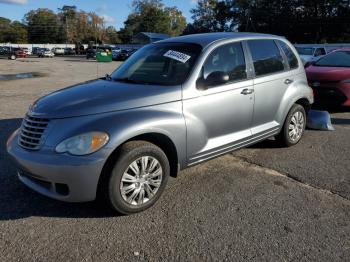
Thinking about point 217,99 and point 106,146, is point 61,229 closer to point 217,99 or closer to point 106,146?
point 106,146

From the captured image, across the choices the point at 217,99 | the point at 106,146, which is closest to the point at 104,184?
the point at 106,146

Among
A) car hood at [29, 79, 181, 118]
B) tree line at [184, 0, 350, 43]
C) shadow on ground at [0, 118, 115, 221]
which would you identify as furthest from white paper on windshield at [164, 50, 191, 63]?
tree line at [184, 0, 350, 43]

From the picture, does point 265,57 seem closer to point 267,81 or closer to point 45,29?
point 267,81

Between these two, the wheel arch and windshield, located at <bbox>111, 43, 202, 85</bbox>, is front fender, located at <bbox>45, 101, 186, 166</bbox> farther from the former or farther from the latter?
windshield, located at <bbox>111, 43, 202, 85</bbox>

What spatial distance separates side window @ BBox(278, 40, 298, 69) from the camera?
603cm

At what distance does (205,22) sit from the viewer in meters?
96.7

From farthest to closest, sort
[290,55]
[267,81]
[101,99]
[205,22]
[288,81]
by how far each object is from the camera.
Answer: [205,22] < [290,55] < [288,81] < [267,81] < [101,99]

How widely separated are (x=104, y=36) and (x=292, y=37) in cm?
6789

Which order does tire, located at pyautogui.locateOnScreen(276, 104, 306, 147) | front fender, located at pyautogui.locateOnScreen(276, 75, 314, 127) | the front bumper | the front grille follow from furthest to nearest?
tire, located at pyautogui.locateOnScreen(276, 104, 306, 147), front fender, located at pyautogui.locateOnScreen(276, 75, 314, 127), the front grille, the front bumper

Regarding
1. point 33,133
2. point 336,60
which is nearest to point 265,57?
point 33,133

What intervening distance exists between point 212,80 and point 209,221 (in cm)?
162

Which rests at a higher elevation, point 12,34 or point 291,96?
point 12,34

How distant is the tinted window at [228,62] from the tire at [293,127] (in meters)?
1.36

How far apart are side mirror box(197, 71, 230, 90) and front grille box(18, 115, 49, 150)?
5.69ft
